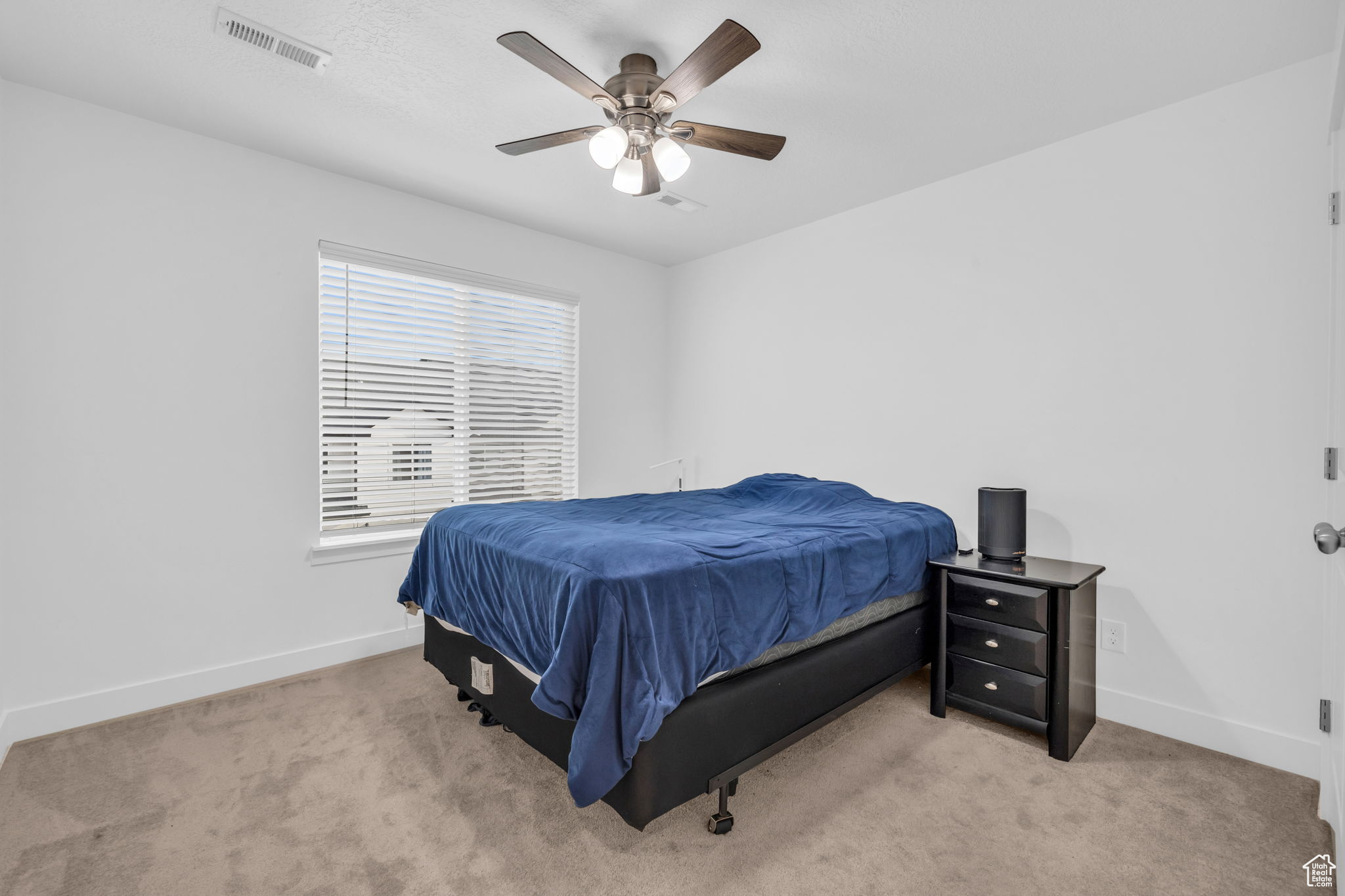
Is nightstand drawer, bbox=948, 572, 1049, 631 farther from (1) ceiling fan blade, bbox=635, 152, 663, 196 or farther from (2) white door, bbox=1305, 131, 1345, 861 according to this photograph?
(1) ceiling fan blade, bbox=635, 152, 663, 196

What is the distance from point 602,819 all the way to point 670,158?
219cm

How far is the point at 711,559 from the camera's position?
175cm

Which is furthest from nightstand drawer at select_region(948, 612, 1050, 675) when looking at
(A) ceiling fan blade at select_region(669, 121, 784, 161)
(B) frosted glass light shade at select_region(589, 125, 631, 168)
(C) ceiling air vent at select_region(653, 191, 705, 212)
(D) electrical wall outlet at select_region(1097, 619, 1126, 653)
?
(C) ceiling air vent at select_region(653, 191, 705, 212)

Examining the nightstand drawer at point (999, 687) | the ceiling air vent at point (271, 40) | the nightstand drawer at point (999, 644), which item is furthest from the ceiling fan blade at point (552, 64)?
the nightstand drawer at point (999, 687)

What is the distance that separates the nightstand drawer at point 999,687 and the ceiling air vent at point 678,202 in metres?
2.74

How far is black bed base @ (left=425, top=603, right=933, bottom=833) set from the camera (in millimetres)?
1538

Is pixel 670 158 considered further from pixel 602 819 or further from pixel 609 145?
pixel 602 819

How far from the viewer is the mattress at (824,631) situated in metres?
1.80

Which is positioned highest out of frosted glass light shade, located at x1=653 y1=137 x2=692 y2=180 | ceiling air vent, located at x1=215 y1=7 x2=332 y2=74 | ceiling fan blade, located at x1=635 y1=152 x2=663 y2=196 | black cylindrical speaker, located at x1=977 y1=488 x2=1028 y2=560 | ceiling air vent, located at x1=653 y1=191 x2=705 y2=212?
ceiling air vent, located at x1=653 y1=191 x2=705 y2=212

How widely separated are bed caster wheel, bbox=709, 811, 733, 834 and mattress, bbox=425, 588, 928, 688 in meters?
0.40

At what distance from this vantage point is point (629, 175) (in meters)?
2.18

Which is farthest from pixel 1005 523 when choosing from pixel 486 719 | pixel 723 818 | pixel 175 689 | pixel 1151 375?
pixel 175 689

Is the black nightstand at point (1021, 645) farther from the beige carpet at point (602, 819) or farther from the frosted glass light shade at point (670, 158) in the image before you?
the frosted glass light shade at point (670, 158)

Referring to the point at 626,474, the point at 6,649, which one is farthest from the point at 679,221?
the point at 6,649
